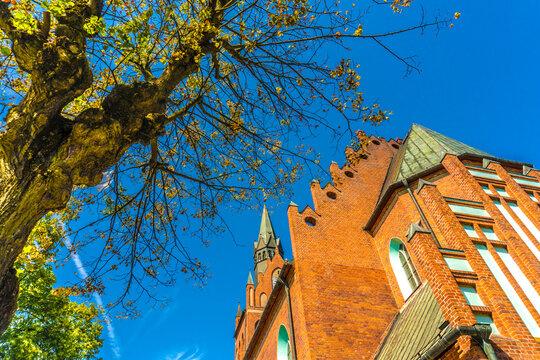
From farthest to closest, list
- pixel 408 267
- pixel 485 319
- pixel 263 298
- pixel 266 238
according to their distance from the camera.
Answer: pixel 266 238
pixel 263 298
pixel 408 267
pixel 485 319

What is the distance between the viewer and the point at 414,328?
25.0 feet

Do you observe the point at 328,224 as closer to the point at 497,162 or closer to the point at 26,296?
the point at 497,162

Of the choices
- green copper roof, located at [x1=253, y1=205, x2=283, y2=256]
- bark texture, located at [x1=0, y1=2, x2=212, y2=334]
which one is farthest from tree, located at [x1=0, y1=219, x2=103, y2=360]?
green copper roof, located at [x1=253, y1=205, x2=283, y2=256]

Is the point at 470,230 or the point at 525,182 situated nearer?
the point at 470,230

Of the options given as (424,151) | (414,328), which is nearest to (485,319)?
(414,328)

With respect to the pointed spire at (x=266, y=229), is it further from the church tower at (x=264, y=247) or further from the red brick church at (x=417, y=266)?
the red brick church at (x=417, y=266)

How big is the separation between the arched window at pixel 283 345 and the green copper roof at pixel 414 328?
4428 mm

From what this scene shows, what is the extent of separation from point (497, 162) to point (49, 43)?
37.8 feet

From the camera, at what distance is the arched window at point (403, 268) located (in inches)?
400

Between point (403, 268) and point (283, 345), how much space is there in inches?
219

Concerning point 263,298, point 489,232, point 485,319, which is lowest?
point 485,319

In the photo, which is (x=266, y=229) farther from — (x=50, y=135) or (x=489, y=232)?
(x=50, y=135)

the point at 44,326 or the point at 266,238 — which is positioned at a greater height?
the point at 266,238

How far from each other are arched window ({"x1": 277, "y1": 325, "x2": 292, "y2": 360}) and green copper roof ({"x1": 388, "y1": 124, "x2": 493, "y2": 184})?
24.0 ft
